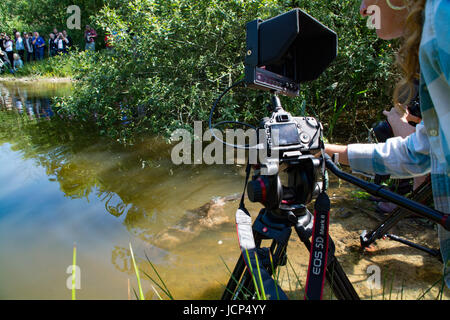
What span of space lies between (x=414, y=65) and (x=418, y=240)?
184cm

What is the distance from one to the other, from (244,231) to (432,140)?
651 mm

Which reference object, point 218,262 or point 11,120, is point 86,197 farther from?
point 11,120

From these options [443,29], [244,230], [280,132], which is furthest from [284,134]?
[443,29]

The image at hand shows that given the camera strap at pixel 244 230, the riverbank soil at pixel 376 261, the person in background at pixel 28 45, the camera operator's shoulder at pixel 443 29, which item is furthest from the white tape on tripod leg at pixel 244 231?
the person in background at pixel 28 45

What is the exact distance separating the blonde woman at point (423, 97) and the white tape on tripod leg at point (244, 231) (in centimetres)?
46

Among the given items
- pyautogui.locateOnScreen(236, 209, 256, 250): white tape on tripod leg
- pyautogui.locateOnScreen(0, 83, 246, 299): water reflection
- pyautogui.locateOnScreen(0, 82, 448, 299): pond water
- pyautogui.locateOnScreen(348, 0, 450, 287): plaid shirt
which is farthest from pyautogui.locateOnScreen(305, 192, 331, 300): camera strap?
pyautogui.locateOnScreen(0, 83, 246, 299): water reflection

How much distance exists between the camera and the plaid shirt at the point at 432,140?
699mm

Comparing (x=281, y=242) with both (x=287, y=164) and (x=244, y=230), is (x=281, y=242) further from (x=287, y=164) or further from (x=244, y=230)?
(x=287, y=164)

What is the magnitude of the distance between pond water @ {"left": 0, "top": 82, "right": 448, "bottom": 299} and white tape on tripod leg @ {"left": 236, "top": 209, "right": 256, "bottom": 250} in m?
0.99

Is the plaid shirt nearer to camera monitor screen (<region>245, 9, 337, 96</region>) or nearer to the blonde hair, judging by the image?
the blonde hair

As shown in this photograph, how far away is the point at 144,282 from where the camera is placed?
213cm

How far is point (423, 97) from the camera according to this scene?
2.90 ft

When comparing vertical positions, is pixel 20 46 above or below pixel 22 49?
above

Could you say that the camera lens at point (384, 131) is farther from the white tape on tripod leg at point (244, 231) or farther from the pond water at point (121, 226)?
the white tape on tripod leg at point (244, 231)
